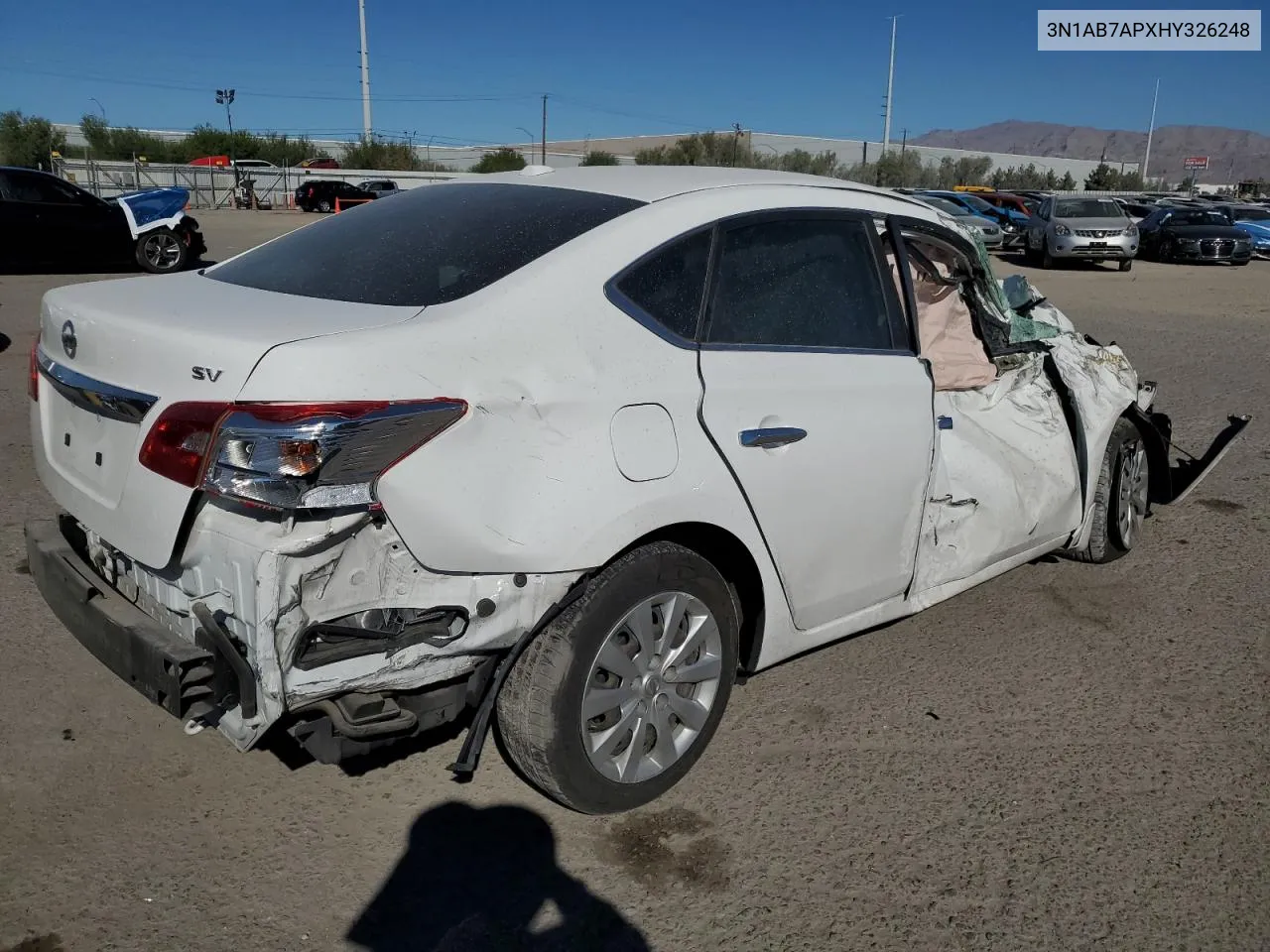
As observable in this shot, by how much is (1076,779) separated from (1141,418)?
2.34m

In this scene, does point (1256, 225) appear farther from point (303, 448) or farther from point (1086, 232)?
point (303, 448)

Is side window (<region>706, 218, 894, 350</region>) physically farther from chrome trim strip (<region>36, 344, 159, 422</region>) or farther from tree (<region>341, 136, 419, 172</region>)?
tree (<region>341, 136, 419, 172</region>)

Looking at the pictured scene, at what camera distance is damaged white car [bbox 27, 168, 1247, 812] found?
7.89 ft

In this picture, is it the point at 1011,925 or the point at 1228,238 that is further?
the point at 1228,238

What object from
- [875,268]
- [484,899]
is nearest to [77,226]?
[875,268]

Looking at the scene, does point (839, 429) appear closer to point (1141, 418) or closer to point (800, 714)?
point (800, 714)

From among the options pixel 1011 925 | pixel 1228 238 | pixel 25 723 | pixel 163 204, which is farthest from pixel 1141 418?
pixel 1228 238

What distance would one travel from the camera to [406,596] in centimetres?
248

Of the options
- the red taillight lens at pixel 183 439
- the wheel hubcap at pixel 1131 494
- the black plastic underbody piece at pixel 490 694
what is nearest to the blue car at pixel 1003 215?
the wheel hubcap at pixel 1131 494

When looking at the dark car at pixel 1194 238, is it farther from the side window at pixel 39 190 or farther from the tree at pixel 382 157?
the tree at pixel 382 157

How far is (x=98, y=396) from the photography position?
2.72 metres

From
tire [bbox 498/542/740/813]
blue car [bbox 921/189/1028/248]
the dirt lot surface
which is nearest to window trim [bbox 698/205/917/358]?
tire [bbox 498/542/740/813]

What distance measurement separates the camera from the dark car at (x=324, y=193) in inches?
1636

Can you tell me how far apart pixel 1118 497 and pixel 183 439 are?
13.6 feet
